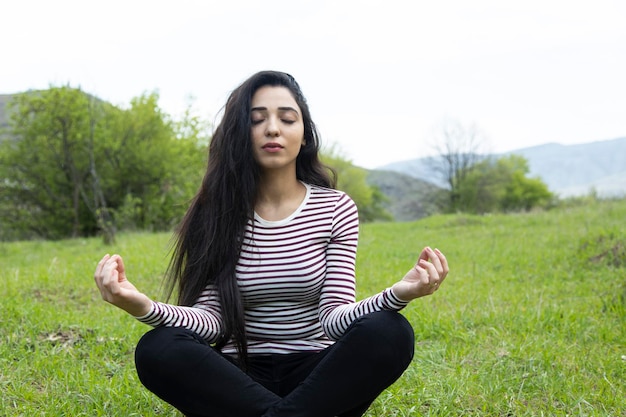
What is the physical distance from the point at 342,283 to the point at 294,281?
17 cm

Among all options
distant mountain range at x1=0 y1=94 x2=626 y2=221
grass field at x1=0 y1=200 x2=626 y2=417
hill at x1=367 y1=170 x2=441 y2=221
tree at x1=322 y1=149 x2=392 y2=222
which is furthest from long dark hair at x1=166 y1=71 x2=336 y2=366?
distant mountain range at x1=0 y1=94 x2=626 y2=221

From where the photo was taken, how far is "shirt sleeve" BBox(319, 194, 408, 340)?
2066 mm

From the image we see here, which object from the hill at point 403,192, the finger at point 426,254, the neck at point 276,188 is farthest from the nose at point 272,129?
the hill at point 403,192

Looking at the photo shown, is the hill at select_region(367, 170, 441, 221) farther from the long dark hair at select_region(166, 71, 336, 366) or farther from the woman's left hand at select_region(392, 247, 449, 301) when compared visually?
the woman's left hand at select_region(392, 247, 449, 301)

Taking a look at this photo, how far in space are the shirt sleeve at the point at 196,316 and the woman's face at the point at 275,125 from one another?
0.54m

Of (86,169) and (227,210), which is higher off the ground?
(86,169)

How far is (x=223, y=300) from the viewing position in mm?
2182

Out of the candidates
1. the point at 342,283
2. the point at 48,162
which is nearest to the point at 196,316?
the point at 342,283

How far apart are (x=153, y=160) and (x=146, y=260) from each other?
12.3m

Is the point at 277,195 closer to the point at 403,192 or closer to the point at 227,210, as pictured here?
the point at 227,210

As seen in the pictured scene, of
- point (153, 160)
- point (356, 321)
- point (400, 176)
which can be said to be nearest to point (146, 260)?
point (356, 321)

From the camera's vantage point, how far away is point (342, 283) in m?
2.21

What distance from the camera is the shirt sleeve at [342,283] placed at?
207 centimetres

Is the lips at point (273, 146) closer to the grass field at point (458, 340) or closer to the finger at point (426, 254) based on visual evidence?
the finger at point (426, 254)
